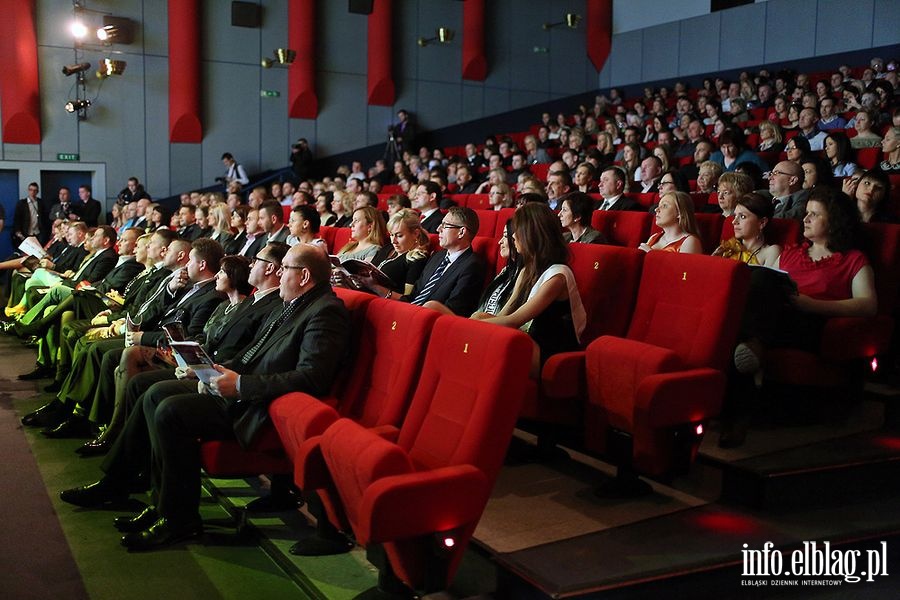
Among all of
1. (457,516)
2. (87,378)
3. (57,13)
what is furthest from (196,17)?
(457,516)

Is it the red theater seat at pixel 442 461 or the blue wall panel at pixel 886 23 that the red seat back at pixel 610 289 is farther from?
the blue wall panel at pixel 886 23

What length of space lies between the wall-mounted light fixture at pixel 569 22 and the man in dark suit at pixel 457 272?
30.5ft

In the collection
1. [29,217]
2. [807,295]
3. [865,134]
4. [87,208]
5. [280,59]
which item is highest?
[280,59]

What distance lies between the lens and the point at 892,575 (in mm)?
1956

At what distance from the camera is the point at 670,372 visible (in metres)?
2.11

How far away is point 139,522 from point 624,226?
2173 millimetres

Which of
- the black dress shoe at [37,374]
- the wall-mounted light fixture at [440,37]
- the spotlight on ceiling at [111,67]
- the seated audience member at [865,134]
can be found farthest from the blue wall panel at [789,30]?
the black dress shoe at [37,374]

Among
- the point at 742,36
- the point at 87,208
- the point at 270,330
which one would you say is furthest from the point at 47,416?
the point at 742,36

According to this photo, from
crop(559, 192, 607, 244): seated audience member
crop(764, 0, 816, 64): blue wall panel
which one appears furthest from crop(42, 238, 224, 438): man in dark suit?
crop(764, 0, 816, 64): blue wall panel

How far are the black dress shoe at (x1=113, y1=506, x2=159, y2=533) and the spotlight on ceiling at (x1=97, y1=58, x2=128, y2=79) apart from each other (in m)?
7.38

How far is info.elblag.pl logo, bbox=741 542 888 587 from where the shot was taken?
1.85 m

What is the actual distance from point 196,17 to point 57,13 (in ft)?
4.57

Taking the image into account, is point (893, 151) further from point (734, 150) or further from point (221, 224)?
point (221, 224)

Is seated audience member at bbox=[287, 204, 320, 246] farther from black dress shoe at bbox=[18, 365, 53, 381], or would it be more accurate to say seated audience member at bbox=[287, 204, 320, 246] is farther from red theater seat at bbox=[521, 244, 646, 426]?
red theater seat at bbox=[521, 244, 646, 426]
